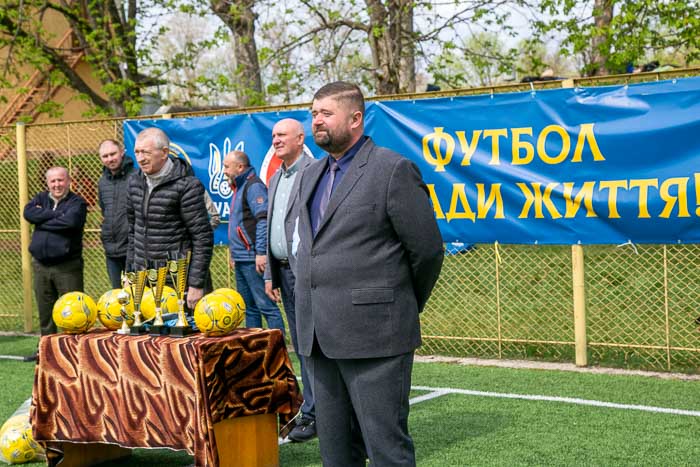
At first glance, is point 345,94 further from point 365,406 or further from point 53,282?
point 53,282

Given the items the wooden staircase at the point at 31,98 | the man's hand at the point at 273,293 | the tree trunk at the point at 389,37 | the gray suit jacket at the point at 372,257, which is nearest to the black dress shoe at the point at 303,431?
the man's hand at the point at 273,293

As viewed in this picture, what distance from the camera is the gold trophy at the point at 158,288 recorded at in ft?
19.0

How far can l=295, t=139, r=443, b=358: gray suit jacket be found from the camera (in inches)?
166

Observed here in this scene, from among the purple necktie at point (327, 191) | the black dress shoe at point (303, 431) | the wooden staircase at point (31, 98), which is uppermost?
the wooden staircase at point (31, 98)

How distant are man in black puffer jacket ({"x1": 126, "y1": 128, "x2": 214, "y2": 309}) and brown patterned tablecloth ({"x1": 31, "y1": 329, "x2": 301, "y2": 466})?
1.28 meters

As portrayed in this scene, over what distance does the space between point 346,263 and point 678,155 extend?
4.62 metres

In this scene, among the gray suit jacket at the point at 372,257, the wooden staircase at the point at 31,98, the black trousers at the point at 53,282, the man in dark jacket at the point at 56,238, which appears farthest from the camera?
the wooden staircase at the point at 31,98

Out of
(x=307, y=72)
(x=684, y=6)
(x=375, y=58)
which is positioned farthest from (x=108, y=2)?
(x=684, y=6)

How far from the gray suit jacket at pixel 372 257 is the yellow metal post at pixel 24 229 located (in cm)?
849

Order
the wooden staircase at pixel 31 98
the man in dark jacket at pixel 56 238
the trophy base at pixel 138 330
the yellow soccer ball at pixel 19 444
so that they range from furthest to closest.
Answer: the wooden staircase at pixel 31 98
the man in dark jacket at pixel 56 238
the yellow soccer ball at pixel 19 444
the trophy base at pixel 138 330

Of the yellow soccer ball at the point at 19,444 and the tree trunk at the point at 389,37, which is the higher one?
the tree trunk at the point at 389,37

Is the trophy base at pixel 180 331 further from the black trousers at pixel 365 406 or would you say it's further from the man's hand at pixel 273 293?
the black trousers at pixel 365 406

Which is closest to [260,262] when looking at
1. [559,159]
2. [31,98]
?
[559,159]

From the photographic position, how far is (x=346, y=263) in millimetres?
4250
